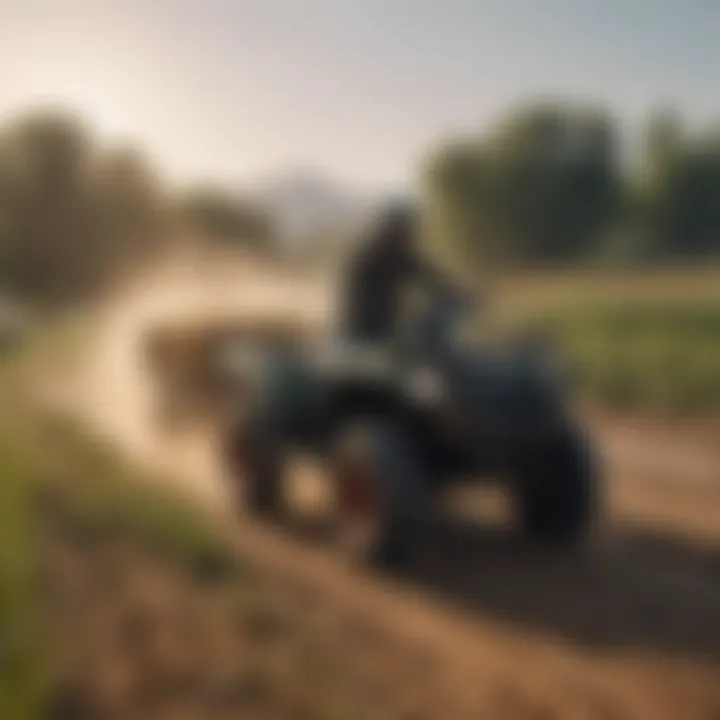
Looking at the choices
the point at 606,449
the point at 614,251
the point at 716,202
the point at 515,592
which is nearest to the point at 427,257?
the point at 614,251

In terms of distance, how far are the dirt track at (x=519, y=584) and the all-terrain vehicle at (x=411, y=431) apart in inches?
4.9

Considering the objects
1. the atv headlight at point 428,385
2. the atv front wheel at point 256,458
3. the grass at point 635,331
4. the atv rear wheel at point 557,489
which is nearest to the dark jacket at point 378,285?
the atv headlight at point 428,385

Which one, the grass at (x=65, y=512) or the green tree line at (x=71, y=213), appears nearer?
the green tree line at (x=71, y=213)

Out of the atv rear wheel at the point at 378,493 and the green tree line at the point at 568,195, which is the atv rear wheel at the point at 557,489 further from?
the green tree line at the point at 568,195

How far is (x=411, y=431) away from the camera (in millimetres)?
3428

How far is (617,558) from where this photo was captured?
11.1ft

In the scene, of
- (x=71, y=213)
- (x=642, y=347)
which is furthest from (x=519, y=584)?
(x=71, y=213)

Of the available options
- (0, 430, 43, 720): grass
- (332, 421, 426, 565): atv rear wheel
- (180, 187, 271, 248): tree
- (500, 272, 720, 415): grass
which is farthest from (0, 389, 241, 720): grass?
(500, 272, 720, 415): grass

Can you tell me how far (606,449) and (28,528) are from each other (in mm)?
2267

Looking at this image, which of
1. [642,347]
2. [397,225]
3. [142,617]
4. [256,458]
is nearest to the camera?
[142,617]

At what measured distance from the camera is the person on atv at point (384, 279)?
271 cm

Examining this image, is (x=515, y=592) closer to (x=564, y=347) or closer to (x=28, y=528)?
(x=564, y=347)

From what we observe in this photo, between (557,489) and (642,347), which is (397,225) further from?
(642,347)

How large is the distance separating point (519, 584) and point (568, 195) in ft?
4.31
